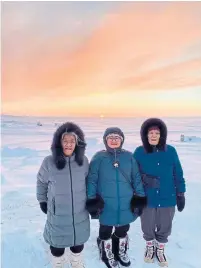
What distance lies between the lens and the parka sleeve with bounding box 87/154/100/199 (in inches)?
115

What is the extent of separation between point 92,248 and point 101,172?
1179mm

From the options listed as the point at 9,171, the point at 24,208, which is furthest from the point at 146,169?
the point at 9,171

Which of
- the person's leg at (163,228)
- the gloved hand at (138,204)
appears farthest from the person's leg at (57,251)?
the person's leg at (163,228)

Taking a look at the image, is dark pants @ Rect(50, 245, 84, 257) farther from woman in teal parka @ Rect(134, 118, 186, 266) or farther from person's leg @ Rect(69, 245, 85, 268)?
woman in teal parka @ Rect(134, 118, 186, 266)

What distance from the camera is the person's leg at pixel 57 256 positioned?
291 cm

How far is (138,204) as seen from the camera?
3043 mm

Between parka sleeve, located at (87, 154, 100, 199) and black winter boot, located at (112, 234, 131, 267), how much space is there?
2.47 feet

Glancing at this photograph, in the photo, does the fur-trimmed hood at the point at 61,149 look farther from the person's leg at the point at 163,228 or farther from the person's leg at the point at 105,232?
the person's leg at the point at 163,228

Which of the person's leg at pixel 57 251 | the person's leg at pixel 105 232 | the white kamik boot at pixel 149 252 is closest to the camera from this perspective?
the person's leg at pixel 57 251

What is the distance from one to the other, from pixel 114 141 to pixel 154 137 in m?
0.50

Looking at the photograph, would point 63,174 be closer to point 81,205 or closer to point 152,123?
point 81,205

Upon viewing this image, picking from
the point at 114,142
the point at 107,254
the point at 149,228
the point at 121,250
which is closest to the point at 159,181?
the point at 149,228

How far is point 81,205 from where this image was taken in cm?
287

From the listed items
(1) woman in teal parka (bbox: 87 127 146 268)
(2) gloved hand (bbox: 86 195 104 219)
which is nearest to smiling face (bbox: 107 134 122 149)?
(1) woman in teal parka (bbox: 87 127 146 268)
